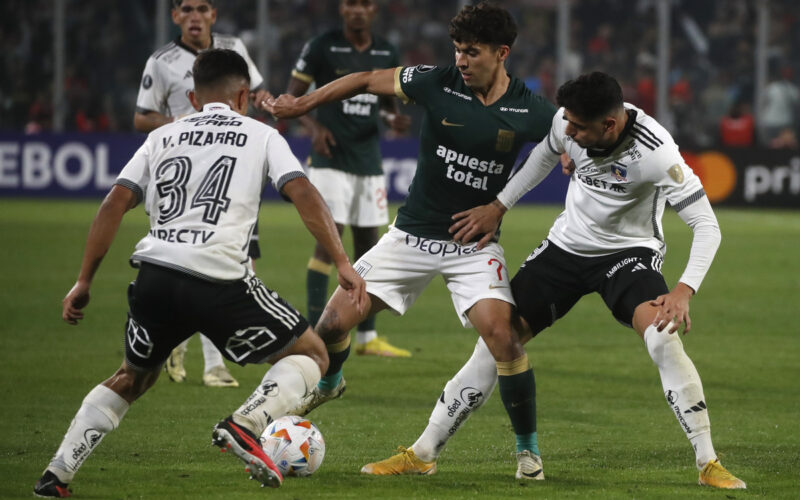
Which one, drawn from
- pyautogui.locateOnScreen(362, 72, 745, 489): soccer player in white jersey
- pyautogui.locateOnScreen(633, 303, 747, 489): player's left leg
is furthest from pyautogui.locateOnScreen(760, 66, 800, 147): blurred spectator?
pyautogui.locateOnScreen(633, 303, 747, 489): player's left leg

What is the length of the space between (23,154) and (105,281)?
10551 millimetres

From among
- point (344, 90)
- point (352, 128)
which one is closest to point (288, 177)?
point (344, 90)

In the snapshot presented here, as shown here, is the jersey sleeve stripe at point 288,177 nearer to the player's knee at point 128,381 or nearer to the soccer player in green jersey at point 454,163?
the player's knee at point 128,381

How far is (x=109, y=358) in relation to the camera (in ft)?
31.1

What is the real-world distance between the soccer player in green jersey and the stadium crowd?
18.1 meters

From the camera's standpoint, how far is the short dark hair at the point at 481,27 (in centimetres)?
612

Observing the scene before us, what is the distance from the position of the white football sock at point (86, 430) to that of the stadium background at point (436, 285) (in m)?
0.21

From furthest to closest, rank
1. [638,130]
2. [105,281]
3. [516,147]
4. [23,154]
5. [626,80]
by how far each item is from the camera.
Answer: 1. [626,80]
2. [23,154]
3. [105,281]
4. [516,147]
5. [638,130]

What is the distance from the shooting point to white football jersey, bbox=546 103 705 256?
233 inches

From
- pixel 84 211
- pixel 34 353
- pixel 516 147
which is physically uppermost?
pixel 516 147

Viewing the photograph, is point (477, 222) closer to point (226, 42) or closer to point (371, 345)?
point (226, 42)

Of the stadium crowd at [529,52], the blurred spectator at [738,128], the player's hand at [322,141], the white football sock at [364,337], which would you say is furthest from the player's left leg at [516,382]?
the blurred spectator at [738,128]

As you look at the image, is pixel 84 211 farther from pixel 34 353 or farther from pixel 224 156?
pixel 224 156

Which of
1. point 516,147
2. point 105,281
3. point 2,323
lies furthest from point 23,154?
point 516,147
